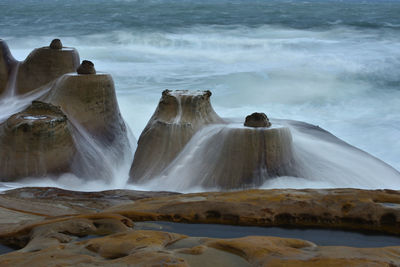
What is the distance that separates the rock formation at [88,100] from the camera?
5.14 metres

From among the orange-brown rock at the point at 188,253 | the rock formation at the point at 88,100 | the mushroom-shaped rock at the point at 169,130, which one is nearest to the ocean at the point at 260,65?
the mushroom-shaped rock at the point at 169,130

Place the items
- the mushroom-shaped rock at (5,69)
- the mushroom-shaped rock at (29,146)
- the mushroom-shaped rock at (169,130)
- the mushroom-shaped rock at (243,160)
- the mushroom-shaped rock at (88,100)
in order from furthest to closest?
the mushroom-shaped rock at (5,69)
the mushroom-shaped rock at (88,100)
the mushroom-shaped rock at (169,130)
the mushroom-shaped rock at (29,146)
the mushroom-shaped rock at (243,160)

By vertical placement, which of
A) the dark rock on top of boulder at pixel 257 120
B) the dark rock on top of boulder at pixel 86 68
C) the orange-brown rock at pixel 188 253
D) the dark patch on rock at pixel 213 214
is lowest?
the dark patch on rock at pixel 213 214

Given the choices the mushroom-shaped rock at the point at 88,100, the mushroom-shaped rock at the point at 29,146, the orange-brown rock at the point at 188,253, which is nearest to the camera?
the orange-brown rock at the point at 188,253

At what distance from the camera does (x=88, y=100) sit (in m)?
5.21

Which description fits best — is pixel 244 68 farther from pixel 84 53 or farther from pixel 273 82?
pixel 84 53

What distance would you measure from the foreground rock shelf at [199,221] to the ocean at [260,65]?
234 centimetres

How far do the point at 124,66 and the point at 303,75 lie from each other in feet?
16.4

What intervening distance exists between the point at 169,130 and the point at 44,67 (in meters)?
2.38

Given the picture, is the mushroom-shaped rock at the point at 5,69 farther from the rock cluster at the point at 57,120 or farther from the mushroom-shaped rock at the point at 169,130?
the mushroom-shaped rock at the point at 169,130

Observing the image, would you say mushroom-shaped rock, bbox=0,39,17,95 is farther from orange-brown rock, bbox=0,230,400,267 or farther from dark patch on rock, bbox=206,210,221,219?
orange-brown rock, bbox=0,230,400,267

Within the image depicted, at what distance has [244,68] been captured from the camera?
46.8 ft

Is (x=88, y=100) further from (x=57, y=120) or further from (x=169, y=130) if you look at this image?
(x=169, y=130)

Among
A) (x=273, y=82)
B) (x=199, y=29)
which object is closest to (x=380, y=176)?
(x=273, y=82)
